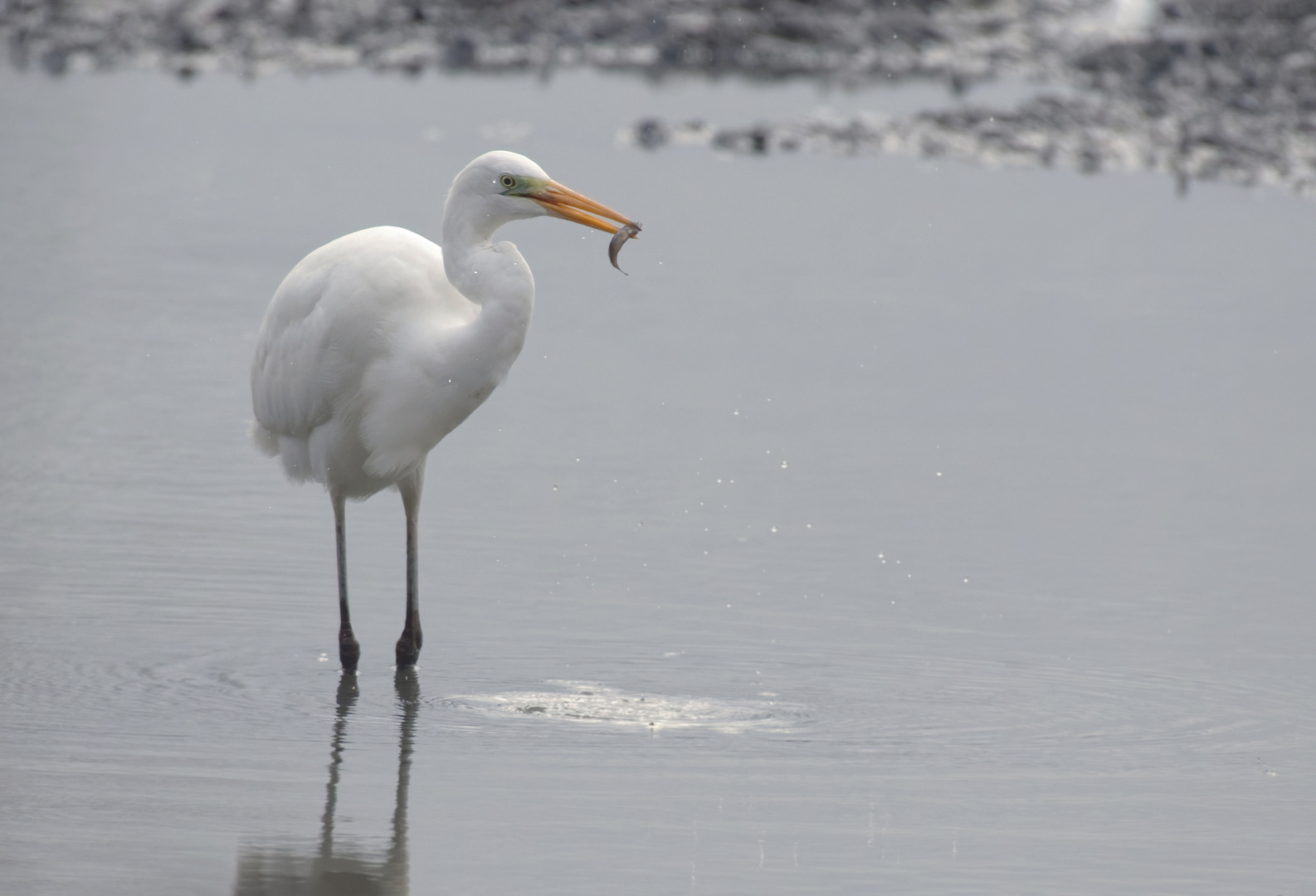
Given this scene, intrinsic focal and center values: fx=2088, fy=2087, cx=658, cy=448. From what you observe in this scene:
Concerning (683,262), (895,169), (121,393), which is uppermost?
(895,169)

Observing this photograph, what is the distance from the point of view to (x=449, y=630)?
6.67m

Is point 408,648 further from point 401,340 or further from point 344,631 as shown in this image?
point 401,340

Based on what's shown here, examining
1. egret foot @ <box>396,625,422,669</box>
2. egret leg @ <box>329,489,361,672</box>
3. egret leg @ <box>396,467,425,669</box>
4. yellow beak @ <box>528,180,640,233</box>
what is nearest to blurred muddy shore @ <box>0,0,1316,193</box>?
egret leg @ <box>396,467,425,669</box>

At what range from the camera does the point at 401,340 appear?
6.24m

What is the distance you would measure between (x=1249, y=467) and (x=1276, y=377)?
2059mm

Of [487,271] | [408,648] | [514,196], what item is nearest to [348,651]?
[408,648]

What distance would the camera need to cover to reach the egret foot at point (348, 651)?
6.23 m

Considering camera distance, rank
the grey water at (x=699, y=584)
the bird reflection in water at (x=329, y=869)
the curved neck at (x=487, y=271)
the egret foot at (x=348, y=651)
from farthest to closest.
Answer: the egret foot at (x=348, y=651), the curved neck at (x=487, y=271), the grey water at (x=699, y=584), the bird reflection in water at (x=329, y=869)

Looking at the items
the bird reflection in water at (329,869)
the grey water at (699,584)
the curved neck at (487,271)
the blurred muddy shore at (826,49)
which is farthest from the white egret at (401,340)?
the blurred muddy shore at (826,49)

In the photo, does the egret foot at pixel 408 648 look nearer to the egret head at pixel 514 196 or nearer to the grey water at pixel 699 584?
the grey water at pixel 699 584

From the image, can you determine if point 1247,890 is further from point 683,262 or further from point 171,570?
point 683,262

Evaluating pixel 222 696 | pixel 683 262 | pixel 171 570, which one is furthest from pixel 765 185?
pixel 222 696

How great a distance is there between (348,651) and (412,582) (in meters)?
0.38

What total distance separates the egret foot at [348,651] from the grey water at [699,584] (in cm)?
9
